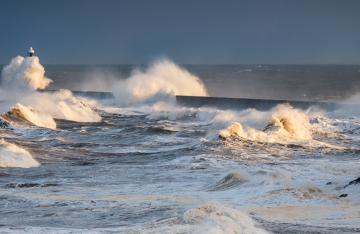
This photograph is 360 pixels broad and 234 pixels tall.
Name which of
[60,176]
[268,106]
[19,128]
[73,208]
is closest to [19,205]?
[73,208]

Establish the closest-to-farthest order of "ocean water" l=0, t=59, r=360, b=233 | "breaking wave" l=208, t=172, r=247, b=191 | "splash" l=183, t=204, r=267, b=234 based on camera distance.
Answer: "splash" l=183, t=204, r=267, b=234 < "ocean water" l=0, t=59, r=360, b=233 < "breaking wave" l=208, t=172, r=247, b=191

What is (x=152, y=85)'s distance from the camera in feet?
196

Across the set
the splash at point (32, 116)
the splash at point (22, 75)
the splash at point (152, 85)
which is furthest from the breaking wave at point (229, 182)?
the splash at point (22, 75)

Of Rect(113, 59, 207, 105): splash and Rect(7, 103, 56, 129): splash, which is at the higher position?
Rect(113, 59, 207, 105): splash

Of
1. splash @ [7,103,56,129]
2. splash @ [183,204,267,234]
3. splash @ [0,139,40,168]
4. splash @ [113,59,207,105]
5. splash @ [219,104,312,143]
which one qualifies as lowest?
splash @ [183,204,267,234]

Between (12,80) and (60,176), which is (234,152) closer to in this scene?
(60,176)

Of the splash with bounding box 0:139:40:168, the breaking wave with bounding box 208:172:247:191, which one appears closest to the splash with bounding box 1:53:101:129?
the splash with bounding box 0:139:40:168

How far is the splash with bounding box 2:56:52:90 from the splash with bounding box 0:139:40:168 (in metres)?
44.2

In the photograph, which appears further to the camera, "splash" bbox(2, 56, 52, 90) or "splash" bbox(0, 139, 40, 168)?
"splash" bbox(2, 56, 52, 90)

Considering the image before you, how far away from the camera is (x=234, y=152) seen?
2520cm

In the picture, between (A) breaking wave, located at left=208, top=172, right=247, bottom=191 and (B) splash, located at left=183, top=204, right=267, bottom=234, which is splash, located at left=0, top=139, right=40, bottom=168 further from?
(B) splash, located at left=183, top=204, right=267, bottom=234

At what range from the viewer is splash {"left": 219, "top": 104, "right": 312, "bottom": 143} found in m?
29.7

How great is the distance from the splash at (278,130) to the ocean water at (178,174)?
0.21 ft

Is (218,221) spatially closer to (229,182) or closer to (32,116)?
(229,182)
